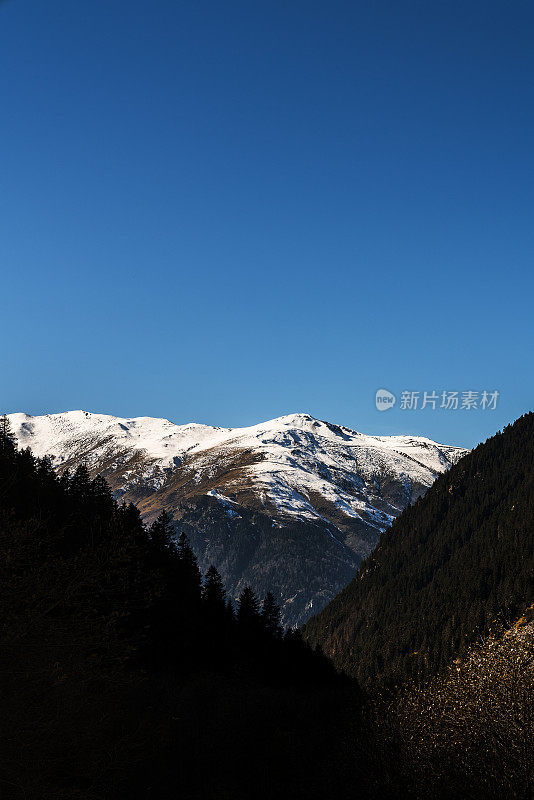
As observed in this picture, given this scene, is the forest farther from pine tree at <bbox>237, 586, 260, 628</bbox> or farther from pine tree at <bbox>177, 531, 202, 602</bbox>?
pine tree at <bbox>237, 586, 260, 628</bbox>

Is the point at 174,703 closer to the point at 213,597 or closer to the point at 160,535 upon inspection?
the point at 160,535

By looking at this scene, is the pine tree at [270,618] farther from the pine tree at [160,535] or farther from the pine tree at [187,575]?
the pine tree at [160,535]

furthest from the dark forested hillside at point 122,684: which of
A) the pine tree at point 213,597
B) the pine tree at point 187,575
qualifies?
the pine tree at point 187,575

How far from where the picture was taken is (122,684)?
18.5 metres

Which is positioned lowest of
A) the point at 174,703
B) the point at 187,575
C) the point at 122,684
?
the point at 174,703

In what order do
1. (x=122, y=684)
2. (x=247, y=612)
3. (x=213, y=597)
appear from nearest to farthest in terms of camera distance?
(x=122, y=684), (x=213, y=597), (x=247, y=612)

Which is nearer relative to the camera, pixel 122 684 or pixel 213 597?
pixel 122 684

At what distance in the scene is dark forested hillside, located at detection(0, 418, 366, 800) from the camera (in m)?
16.2

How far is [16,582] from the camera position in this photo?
1677 centimetres

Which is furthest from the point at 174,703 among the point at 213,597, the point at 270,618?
the point at 270,618

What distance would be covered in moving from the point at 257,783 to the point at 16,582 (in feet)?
76.3

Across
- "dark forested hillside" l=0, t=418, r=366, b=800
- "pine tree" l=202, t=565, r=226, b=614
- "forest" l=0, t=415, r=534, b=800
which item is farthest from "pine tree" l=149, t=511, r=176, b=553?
"pine tree" l=202, t=565, r=226, b=614

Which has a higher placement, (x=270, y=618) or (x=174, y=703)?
(x=174, y=703)

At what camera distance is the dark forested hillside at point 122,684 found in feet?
53.1
